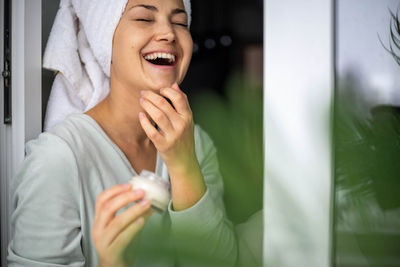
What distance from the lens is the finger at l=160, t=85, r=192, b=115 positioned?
0.75m

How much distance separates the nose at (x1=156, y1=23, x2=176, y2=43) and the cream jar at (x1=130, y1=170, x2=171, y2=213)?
353 millimetres

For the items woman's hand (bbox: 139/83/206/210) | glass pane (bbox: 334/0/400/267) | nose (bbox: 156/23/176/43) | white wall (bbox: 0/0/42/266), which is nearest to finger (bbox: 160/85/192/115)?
woman's hand (bbox: 139/83/206/210)

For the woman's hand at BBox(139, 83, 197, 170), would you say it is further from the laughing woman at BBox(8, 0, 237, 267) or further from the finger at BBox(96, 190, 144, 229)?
the finger at BBox(96, 190, 144, 229)

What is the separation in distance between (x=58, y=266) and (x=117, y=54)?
505mm

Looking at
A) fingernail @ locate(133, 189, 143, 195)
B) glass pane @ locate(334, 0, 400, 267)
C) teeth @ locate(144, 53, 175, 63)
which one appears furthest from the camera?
teeth @ locate(144, 53, 175, 63)

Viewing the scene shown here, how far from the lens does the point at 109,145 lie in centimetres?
83

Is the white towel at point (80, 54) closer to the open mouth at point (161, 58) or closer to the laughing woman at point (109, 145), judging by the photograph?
the laughing woman at point (109, 145)

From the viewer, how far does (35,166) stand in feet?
2.49

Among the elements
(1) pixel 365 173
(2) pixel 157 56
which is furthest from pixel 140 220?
(1) pixel 365 173

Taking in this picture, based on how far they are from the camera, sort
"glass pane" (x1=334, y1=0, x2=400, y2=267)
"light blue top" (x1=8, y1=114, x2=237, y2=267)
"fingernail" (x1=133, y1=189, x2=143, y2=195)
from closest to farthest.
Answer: "glass pane" (x1=334, y1=0, x2=400, y2=267) < "fingernail" (x1=133, y1=189, x2=143, y2=195) < "light blue top" (x1=8, y1=114, x2=237, y2=267)

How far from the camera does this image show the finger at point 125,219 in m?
0.62

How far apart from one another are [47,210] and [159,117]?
315mm

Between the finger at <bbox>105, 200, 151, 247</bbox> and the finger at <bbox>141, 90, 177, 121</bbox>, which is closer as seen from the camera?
the finger at <bbox>105, 200, 151, 247</bbox>

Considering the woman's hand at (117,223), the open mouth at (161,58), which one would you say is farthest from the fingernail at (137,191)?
the open mouth at (161,58)
